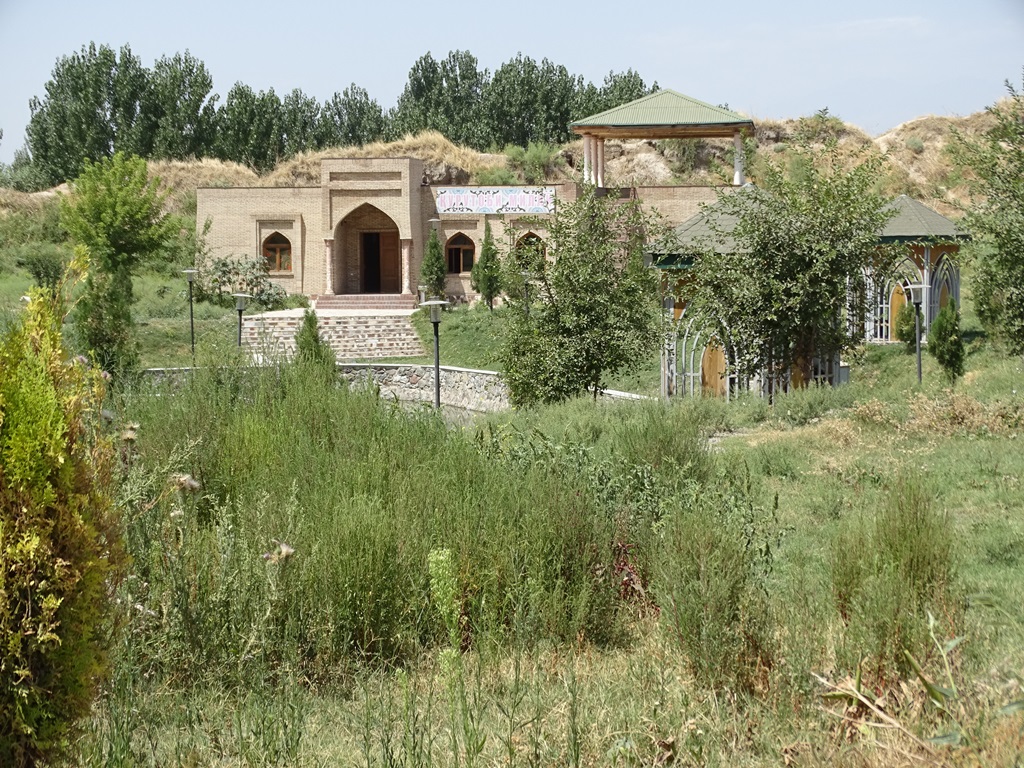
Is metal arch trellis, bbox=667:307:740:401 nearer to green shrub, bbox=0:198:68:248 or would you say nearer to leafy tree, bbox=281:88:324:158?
green shrub, bbox=0:198:68:248

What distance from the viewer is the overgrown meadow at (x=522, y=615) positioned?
10.3ft

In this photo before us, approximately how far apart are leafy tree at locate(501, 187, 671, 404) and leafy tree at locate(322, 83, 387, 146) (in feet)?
149

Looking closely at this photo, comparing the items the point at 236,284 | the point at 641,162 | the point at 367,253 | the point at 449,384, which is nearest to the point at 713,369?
the point at 449,384

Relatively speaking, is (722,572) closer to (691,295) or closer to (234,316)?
(691,295)

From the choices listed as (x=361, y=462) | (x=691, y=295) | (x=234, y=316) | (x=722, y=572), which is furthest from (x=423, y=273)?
(x=722, y=572)

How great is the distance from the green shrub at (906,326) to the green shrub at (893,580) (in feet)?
53.8

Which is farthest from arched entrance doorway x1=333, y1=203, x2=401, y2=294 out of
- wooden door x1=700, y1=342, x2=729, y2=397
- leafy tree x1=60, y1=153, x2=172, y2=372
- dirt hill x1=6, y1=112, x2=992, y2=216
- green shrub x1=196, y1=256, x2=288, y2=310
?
wooden door x1=700, y1=342, x2=729, y2=397

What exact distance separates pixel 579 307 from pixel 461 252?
19.3m

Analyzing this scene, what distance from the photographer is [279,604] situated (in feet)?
13.6

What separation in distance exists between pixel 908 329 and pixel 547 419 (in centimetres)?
1155

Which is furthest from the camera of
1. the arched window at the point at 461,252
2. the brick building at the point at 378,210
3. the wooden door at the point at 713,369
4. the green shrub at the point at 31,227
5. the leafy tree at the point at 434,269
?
the green shrub at the point at 31,227

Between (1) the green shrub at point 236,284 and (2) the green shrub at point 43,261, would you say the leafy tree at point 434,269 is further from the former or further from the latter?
(2) the green shrub at point 43,261

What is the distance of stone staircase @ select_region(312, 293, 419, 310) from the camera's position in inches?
1202

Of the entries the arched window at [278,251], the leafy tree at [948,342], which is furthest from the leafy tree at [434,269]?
the leafy tree at [948,342]
